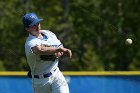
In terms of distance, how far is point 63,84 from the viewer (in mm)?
8516

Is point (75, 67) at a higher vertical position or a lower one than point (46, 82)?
Result: lower

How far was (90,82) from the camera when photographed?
11492 mm

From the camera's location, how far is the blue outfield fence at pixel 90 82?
11398mm

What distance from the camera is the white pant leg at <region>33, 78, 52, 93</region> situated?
8562 millimetres

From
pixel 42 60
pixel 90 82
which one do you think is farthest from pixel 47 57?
pixel 90 82

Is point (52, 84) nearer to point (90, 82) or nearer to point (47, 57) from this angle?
point (47, 57)

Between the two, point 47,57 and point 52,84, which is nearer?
point 47,57

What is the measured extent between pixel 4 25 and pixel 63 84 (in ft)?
62.3

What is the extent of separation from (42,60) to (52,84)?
361mm

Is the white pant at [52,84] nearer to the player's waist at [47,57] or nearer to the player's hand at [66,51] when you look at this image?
the player's waist at [47,57]

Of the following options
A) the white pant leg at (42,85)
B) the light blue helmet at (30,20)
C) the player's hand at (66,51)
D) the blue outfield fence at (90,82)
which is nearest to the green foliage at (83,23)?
the blue outfield fence at (90,82)

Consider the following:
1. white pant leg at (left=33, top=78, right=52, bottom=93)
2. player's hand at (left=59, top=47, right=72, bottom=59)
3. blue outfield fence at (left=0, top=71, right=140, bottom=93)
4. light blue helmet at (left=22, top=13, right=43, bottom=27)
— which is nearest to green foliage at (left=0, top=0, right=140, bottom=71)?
blue outfield fence at (left=0, top=71, right=140, bottom=93)

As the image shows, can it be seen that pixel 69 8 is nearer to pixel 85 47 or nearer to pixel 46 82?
pixel 85 47

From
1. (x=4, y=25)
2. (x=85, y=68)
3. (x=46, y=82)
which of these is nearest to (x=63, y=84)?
(x=46, y=82)
